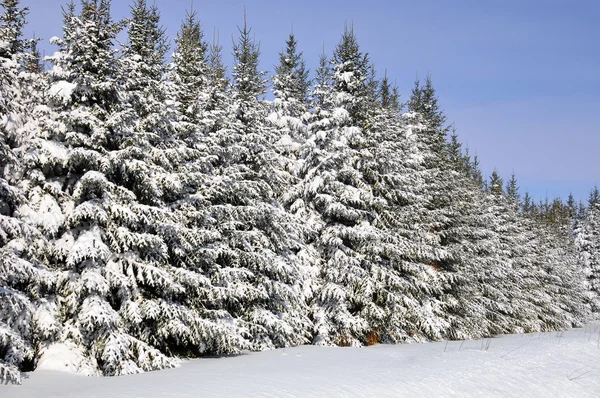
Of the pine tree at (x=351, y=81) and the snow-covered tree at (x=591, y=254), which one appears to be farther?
the snow-covered tree at (x=591, y=254)

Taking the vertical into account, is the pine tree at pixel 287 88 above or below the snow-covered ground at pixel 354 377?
above

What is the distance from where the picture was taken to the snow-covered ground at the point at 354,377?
9258mm

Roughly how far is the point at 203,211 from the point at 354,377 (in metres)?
7.74

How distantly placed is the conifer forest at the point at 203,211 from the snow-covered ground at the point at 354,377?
1.12m

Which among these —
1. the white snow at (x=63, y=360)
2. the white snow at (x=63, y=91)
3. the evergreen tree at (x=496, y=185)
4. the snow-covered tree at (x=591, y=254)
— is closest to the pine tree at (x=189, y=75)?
the white snow at (x=63, y=91)

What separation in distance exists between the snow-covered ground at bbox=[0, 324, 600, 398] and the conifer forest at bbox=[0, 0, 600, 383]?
1.12m

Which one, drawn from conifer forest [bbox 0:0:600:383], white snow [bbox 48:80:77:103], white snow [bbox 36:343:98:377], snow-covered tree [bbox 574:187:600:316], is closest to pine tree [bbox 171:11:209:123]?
conifer forest [bbox 0:0:600:383]

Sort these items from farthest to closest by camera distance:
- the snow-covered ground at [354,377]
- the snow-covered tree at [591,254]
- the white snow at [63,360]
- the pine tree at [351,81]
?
the snow-covered tree at [591,254], the pine tree at [351,81], the white snow at [63,360], the snow-covered ground at [354,377]

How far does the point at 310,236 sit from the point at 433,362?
9.06m

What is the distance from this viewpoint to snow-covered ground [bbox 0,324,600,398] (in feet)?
30.4

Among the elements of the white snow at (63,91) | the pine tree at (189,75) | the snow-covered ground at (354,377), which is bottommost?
the snow-covered ground at (354,377)

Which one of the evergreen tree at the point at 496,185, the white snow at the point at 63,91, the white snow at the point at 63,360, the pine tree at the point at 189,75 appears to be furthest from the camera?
the evergreen tree at the point at 496,185

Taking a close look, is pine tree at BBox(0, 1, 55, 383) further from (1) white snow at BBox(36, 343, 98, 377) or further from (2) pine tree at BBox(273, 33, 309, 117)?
(2) pine tree at BBox(273, 33, 309, 117)

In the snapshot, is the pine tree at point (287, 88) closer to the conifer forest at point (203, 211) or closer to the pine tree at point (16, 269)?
the conifer forest at point (203, 211)
